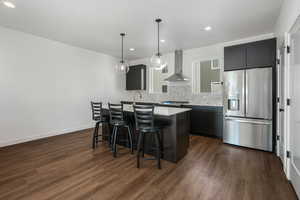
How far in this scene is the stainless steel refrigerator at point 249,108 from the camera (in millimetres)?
3033

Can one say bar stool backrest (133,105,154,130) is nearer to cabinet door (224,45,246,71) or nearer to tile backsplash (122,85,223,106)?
tile backsplash (122,85,223,106)

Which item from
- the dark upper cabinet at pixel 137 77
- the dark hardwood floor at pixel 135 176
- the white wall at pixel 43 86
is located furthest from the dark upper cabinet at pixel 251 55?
the white wall at pixel 43 86

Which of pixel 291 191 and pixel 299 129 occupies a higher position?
pixel 299 129

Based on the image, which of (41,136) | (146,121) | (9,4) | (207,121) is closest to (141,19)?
(146,121)

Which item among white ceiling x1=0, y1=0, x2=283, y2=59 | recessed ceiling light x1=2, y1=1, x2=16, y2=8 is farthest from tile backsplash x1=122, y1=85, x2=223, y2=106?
recessed ceiling light x1=2, y1=1, x2=16, y2=8

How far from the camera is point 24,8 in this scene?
8.53 feet

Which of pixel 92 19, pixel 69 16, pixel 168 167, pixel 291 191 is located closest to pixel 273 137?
pixel 291 191

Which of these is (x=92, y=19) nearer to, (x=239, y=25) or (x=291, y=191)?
(x=239, y=25)

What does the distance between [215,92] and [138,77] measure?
3.05 m

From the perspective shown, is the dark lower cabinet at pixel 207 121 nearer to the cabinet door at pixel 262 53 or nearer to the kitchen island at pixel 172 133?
the cabinet door at pixel 262 53

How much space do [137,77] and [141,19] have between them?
3.21m

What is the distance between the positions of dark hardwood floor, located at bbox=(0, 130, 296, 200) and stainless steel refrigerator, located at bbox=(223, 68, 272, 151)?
0.99ft

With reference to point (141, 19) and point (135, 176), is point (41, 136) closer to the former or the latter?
point (135, 176)

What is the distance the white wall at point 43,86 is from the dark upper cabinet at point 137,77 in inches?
50.6
